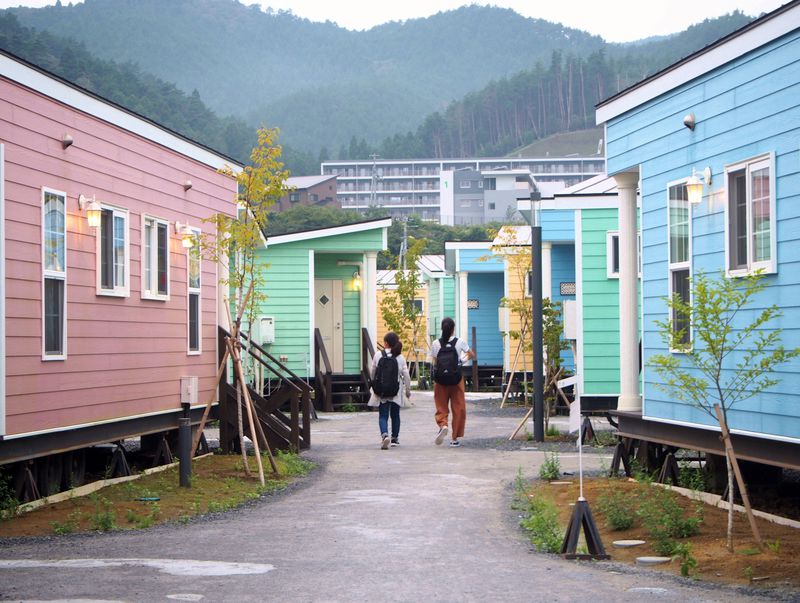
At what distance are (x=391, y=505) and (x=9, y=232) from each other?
175 inches

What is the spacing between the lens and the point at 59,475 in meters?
12.4

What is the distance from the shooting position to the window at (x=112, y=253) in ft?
43.2

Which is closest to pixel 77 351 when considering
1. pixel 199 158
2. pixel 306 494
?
pixel 306 494

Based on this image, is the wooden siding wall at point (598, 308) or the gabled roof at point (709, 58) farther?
the wooden siding wall at point (598, 308)

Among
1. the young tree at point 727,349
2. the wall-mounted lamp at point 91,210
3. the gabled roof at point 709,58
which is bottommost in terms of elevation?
the young tree at point 727,349

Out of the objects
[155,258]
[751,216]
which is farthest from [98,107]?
[751,216]

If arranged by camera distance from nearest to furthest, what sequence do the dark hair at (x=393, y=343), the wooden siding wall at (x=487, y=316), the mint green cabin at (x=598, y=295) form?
the dark hair at (x=393, y=343) < the mint green cabin at (x=598, y=295) < the wooden siding wall at (x=487, y=316)

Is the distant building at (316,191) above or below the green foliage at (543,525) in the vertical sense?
above

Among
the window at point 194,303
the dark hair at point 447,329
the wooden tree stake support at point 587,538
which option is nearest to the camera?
the wooden tree stake support at point 587,538

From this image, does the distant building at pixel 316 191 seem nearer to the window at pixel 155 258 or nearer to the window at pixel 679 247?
the window at pixel 155 258

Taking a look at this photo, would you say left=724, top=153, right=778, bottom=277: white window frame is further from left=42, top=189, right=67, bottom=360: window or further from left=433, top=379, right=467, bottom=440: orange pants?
left=433, top=379, right=467, bottom=440: orange pants

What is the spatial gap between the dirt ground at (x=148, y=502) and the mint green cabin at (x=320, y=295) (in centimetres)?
1181

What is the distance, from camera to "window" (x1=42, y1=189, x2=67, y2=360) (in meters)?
11.6

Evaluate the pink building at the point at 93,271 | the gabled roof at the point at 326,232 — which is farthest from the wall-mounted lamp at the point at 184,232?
the gabled roof at the point at 326,232
